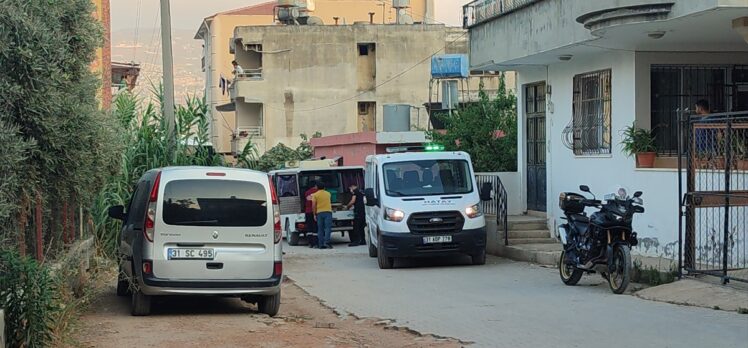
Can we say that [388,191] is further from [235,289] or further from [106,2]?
[106,2]

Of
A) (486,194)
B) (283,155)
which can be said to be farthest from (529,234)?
(283,155)

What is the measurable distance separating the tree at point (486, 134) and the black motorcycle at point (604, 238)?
469 inches

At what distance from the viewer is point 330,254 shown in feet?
83.5

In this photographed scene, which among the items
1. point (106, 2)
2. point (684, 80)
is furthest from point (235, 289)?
point (106, 2)

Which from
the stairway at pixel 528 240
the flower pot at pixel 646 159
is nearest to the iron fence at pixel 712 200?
the flower pot at pixel 646 159

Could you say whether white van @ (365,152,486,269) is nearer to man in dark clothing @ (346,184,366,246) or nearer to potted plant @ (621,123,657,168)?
potted plant @ (621,123,657,168)

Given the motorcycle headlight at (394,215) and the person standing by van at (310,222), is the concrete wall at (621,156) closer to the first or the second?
the motorcycle headlight at (394,215)

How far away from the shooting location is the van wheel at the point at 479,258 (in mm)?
20172

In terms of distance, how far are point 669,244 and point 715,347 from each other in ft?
25.8

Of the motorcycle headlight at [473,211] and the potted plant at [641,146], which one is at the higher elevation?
the potted plant at [641,146]

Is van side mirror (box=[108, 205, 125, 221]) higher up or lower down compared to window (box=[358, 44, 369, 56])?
lower down

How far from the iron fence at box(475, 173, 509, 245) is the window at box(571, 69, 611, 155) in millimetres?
1905

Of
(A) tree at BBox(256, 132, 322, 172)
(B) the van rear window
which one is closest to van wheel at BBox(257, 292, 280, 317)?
(B) the van rear window

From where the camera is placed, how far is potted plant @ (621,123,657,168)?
18344 mm
